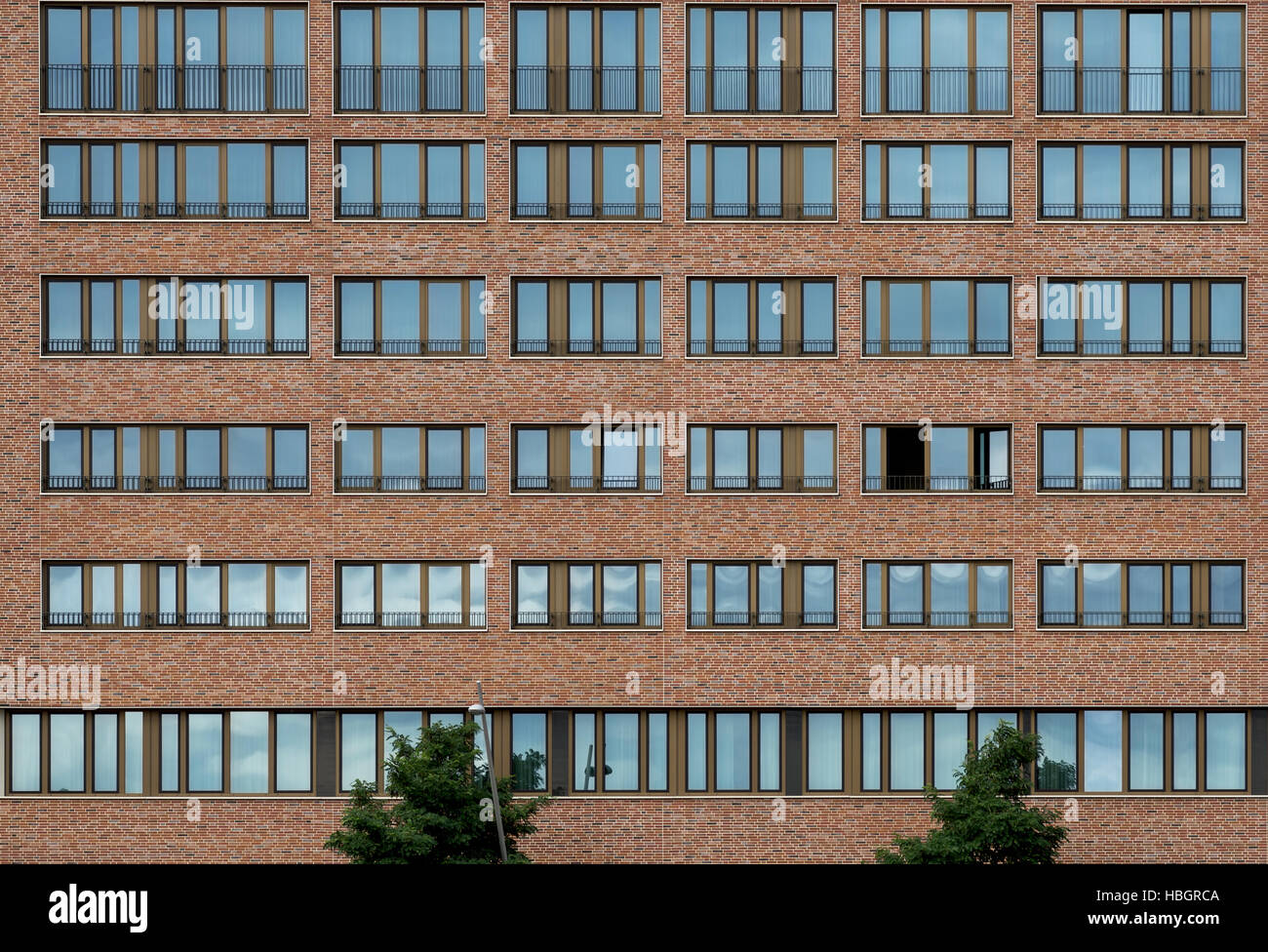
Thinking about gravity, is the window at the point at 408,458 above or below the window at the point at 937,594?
above

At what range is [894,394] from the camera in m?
31.1

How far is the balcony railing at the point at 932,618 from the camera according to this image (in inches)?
1225

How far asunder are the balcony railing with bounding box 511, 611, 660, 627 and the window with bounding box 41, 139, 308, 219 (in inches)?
469

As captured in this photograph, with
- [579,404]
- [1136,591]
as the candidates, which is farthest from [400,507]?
[1136,591]

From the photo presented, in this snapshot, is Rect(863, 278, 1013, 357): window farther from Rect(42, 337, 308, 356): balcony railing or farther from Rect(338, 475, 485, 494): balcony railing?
Rect(42, 337, 308, 356): balcony railing

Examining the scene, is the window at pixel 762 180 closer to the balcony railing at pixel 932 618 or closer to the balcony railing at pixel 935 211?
the balcony railing at pixel 935 211

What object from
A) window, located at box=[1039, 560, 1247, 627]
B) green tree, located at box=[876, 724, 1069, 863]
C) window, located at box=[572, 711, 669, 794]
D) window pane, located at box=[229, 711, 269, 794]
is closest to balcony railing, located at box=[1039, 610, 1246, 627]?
window, located at box=[1039, 560, 1247, 627]

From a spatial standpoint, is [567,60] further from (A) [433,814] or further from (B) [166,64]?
(A) [433,814]

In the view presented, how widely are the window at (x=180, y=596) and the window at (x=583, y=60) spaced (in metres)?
13.6

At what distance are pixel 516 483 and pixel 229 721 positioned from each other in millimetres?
9476

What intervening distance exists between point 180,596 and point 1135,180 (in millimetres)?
26727

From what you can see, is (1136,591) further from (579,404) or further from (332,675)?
(332,675)

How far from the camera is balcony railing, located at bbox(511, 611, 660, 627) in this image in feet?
102

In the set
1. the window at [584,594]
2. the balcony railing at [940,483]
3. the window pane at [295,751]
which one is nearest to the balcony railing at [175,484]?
the window pane at [295,751]
